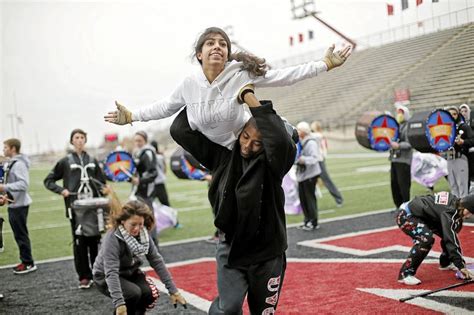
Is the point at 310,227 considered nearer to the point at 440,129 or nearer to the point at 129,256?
the point at 440,129

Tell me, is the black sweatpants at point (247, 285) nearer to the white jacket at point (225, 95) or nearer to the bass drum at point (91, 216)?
the white jacket at point (225, 95)

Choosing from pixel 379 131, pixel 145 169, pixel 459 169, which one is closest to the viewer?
pixel 459 169

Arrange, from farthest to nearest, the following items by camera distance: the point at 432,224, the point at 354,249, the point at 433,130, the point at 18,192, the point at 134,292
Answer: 1. the point at 354,249
2. the point at 18,192
3. the point at 433,130
4. the point at 432,224
5. the point at 134,292

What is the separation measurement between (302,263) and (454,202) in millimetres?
2121

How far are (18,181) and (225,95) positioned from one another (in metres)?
4.57

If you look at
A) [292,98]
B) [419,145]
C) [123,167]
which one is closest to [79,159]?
[123,167]

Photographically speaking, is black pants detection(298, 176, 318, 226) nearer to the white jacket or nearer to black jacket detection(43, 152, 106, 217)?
black jacket detection(43, 152, 106, 217)

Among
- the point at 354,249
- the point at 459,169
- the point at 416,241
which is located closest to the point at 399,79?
the point at 459,169

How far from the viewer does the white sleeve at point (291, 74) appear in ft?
9.91

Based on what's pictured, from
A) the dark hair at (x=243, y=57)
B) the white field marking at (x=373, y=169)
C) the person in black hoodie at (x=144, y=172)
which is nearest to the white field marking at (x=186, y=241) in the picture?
the person in black hoodie at (x=144, y=172)

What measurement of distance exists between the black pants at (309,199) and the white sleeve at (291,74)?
6.12m

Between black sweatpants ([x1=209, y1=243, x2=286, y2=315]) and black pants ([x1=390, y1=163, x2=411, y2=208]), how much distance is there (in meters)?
5.97

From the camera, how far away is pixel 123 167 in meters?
7.83

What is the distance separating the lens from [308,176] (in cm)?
911
